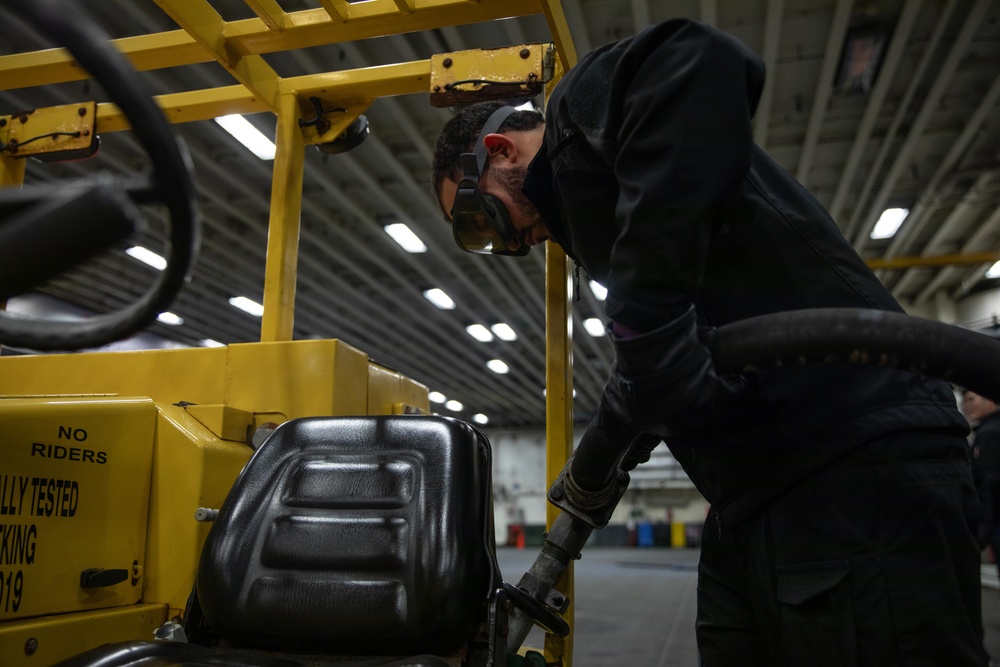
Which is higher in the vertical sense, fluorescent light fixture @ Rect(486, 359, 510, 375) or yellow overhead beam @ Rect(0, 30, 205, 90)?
fluorescent light fixture @ Rect(486, 359, 510, 375)

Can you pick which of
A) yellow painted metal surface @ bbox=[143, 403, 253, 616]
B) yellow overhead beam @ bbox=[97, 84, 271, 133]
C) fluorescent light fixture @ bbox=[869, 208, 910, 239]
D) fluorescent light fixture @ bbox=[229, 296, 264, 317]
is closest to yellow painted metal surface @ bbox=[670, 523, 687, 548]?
fluorescent light fixture @ bbox=[869, 208, 910, 239]

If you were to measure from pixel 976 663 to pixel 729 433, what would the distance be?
43cm

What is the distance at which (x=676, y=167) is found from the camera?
0.93m

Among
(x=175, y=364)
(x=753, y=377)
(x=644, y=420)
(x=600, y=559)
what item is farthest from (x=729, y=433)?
(x=600, y=559)

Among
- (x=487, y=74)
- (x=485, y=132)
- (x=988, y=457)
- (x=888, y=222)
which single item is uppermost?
(x=888, y=222)

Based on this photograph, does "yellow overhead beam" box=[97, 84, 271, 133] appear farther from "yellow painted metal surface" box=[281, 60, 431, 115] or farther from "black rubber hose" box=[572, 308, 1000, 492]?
"black rubber hose" box=[572, 308, 1000, 492]

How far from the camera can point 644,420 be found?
3.28ft

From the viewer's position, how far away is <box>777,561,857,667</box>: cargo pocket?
1.00 m

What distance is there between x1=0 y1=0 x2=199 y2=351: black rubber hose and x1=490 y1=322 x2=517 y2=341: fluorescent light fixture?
11.1 m

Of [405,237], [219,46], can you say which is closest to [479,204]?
[219,46]

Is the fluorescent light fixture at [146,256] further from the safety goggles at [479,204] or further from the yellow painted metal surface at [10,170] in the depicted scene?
the safety goggles at [479,204]

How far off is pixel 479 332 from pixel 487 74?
10.4 m

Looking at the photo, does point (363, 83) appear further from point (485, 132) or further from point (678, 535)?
point (678, 535)

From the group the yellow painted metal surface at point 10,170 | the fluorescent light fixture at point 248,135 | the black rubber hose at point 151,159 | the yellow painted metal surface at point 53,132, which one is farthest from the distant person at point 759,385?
the fluorescent light fixture at point 248,135
